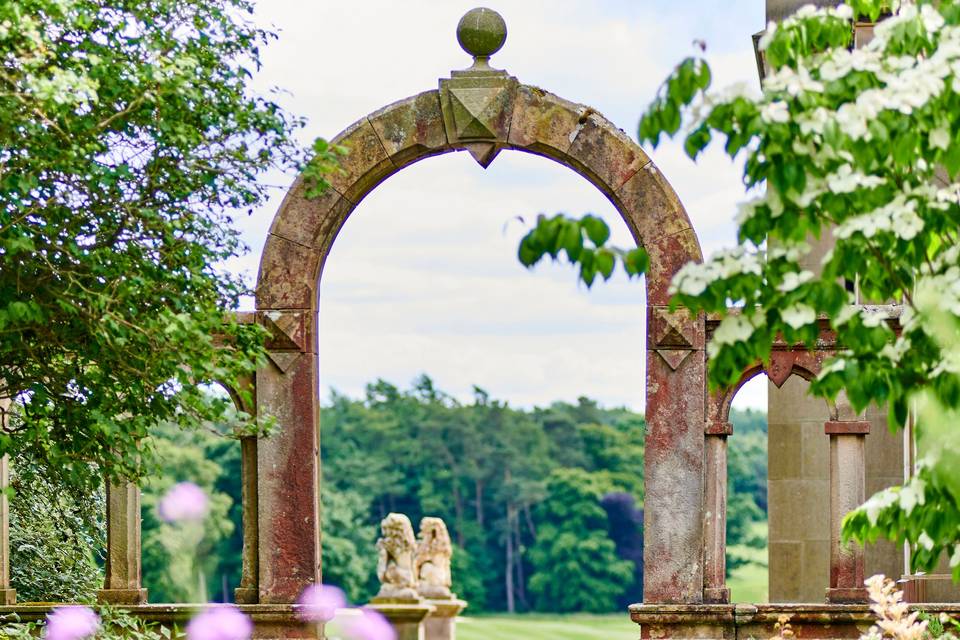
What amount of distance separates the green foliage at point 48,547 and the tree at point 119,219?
3854mm

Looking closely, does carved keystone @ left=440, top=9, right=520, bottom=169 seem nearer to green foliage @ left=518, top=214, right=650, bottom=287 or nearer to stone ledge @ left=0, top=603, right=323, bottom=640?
stone ledge @ left=0, top=603, right=323, bottom=640

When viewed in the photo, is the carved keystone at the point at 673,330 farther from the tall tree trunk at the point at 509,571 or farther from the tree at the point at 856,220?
the tall tree trunk at the point at 509,571

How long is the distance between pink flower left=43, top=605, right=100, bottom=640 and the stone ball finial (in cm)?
448

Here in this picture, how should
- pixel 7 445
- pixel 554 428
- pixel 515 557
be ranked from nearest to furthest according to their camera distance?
1. pixel 7 445
2. pixel 515 557
3. pixel 554 428

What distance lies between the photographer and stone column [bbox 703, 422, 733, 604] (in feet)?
37.4

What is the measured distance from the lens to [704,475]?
1145cm

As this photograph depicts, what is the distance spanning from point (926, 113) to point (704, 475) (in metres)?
5.37

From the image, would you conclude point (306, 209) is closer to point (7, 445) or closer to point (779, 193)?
point (7, 445)

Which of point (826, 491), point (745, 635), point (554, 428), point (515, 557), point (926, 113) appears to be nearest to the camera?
point (926, 113)

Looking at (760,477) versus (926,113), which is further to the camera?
(760,477)

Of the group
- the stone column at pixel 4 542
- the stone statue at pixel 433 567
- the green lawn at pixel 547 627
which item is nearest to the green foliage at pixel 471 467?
the green lawn at pixel 547 627

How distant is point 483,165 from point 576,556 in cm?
5624

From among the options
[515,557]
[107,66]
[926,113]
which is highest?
[107,66]

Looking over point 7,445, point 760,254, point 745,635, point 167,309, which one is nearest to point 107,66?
point 167,309
